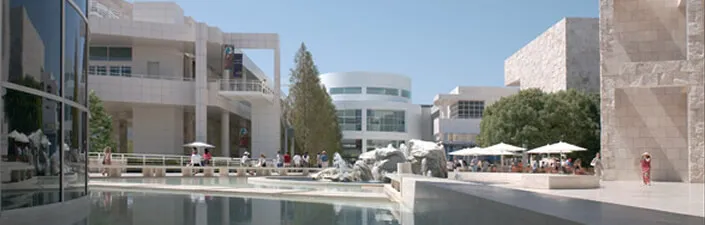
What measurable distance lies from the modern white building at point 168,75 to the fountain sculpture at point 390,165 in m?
21.8

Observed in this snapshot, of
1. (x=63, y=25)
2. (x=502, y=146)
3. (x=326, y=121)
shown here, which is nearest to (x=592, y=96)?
(x=502, y=146)

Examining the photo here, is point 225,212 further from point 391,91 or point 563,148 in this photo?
point 391,91

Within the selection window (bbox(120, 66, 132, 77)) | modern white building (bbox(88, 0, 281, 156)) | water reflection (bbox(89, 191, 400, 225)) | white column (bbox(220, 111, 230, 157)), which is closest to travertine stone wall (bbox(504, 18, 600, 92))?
modern white building (bbox(88, 0, 281, 156))

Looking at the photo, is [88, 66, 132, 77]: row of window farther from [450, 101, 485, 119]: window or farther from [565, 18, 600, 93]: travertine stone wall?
[450, 101, 485, 119]: window

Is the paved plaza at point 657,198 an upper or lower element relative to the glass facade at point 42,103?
lower

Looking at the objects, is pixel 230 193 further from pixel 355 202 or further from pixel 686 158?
pixel 686 158

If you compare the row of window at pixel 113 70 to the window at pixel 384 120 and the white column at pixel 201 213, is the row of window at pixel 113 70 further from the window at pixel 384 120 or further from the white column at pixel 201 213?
the window at pixel 384 120

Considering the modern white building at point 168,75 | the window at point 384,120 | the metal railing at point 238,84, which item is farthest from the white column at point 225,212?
the window at point 384,120

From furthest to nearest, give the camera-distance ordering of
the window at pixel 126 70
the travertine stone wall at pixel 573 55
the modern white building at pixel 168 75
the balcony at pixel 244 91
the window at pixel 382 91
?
1. the window at pixel 382 91
2. the travertine stone wall at pixel 573 55
3. the window at pixel 126 70
4. the balcony at pixel 244 91
5. the modern white building at pixel 168 75

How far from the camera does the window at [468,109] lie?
74625mm

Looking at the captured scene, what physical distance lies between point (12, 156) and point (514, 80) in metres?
74.3

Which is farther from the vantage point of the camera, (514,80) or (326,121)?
(514,80)

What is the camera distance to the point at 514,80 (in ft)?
257

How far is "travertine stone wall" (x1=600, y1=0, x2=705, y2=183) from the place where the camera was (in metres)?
24.8
